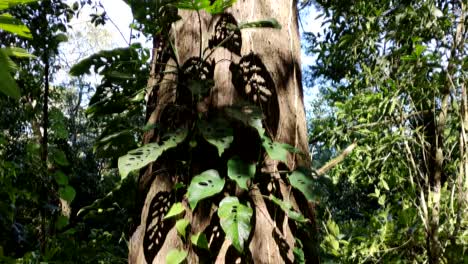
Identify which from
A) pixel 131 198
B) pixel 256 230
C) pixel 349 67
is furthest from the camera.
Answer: pixel 349 67

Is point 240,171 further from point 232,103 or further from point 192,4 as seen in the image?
point 192,4

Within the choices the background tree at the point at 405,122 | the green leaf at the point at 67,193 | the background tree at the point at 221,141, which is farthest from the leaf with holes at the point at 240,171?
the background tree at the point at 405,122

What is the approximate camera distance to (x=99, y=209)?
196cm

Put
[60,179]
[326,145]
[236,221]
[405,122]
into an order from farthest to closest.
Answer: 1. [326,145]
2. [405,122]
3. [60,179]
4. [236,221]

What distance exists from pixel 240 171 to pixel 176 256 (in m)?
0.26

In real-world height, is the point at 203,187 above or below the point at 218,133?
below

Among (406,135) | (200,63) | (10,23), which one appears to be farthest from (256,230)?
(406,135)

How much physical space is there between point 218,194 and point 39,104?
11.5ft

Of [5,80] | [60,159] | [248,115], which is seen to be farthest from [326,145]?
[5,80]

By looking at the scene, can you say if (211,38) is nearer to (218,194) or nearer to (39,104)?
(218,194)

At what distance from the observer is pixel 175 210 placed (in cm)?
117

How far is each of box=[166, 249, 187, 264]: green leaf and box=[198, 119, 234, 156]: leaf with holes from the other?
0.26 metres

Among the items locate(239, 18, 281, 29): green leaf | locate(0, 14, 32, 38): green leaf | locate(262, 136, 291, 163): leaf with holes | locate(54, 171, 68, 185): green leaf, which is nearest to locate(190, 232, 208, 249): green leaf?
locate(262, 136, 291, 163): leaf with holes

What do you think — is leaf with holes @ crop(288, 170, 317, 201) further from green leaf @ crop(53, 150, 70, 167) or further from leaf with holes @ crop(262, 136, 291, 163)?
green leaf @ crop(53, 150, 70, 167)
